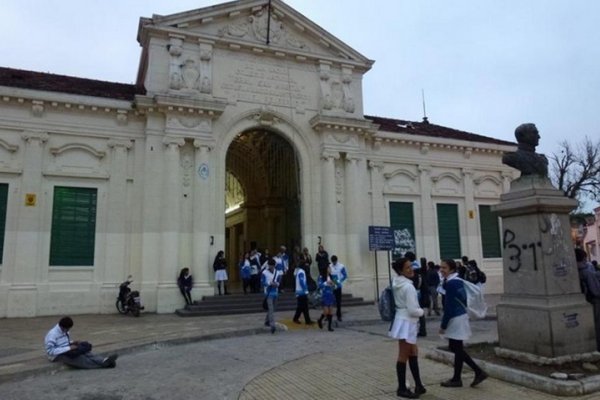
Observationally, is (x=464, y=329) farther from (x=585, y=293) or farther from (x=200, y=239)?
(x=200, y=239)

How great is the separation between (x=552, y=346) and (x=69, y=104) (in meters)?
16.4

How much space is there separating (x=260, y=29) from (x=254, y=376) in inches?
635

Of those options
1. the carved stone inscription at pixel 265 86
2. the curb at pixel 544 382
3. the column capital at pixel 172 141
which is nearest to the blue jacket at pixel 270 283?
the curb at pixel 544 382

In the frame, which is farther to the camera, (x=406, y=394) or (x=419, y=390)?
(x=419, y=390)

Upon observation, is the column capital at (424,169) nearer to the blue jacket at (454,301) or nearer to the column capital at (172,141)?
the column capital at (172,141)

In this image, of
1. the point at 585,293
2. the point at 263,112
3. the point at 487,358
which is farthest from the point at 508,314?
the point at 263,112

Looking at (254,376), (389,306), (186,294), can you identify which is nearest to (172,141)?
(186,294)

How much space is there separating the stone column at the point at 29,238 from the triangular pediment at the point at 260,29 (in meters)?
6.33

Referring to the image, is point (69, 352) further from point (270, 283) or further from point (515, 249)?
point (515, 249)

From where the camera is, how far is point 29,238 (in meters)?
15.2

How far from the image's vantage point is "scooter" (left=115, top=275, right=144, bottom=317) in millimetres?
14750

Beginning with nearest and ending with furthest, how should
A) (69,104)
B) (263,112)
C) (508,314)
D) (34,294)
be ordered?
(508,314), (34,294), (69,104), (263,112)

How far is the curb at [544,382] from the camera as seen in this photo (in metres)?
5.66

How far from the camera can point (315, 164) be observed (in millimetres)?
19500
